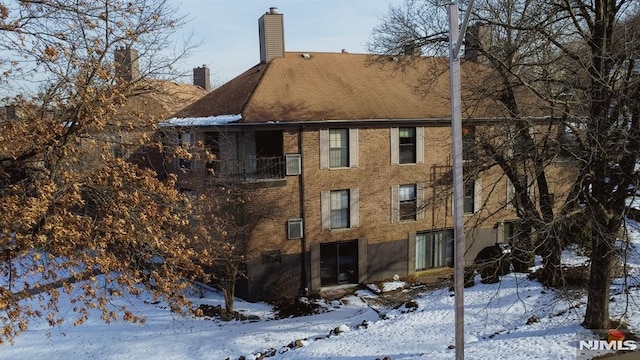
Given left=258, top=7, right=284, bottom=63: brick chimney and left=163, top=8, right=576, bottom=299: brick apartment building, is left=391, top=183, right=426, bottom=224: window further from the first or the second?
left=258, top=7, right=284, bottom=63: brick chimney

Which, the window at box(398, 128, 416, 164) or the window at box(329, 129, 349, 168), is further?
the window at box(398, 128, 416, 164)

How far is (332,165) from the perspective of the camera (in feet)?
64.7

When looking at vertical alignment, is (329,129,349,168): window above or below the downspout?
above

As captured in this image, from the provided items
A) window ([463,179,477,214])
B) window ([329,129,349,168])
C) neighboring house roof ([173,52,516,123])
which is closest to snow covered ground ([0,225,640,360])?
window ([463,179,477,214])

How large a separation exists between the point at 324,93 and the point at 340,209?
16.8ft

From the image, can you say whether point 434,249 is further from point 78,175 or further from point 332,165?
point 78,175

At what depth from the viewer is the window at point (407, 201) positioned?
21062 millimetres

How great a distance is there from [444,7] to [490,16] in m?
1.44

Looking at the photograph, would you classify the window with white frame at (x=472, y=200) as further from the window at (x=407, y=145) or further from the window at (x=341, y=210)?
the window at (x=341, y=210)

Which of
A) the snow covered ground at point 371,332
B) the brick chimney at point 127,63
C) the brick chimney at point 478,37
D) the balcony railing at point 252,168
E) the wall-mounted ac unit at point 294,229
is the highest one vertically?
the brick chimney at point 478,37

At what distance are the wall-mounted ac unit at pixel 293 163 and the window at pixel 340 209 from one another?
6.72 ft

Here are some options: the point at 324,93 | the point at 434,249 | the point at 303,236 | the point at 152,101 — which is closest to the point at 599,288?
the point at 152,101

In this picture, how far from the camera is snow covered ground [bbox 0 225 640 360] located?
34.5ft

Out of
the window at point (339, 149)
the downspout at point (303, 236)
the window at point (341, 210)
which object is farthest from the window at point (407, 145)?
the downspout at point (303, 236)
